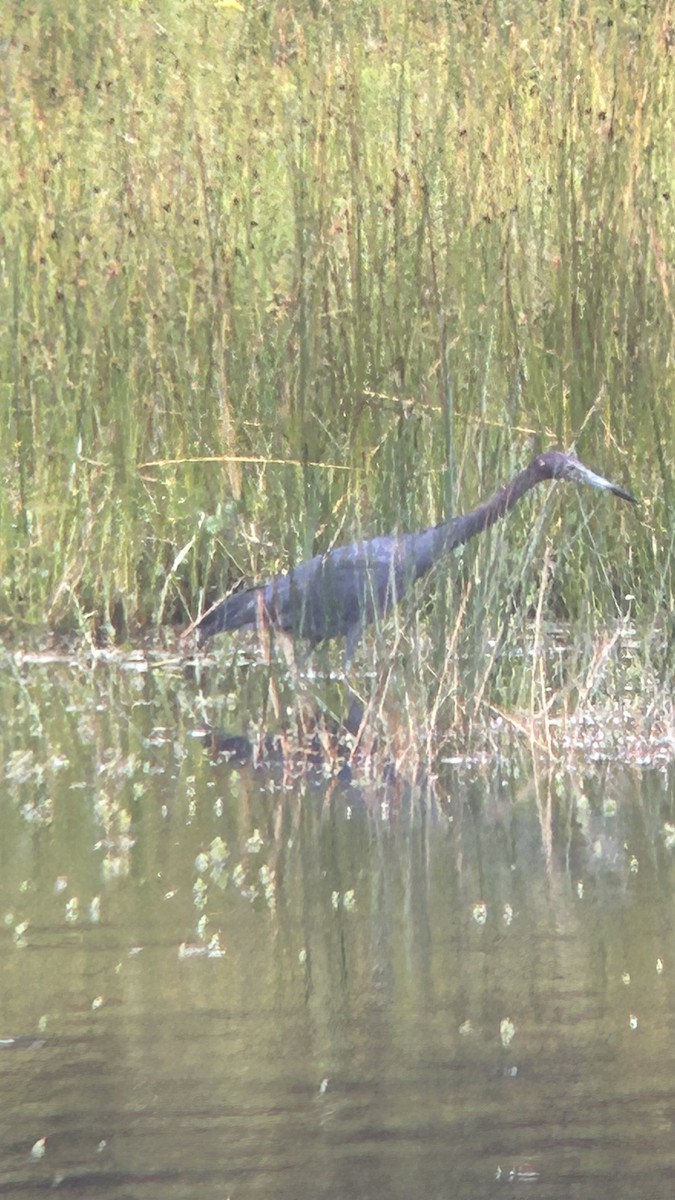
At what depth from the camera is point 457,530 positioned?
5.37 meters

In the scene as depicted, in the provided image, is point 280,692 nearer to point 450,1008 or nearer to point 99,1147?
point 450,1008

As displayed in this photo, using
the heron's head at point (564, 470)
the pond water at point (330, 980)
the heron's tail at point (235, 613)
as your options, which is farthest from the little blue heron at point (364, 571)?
the pond water at point (330, 980)

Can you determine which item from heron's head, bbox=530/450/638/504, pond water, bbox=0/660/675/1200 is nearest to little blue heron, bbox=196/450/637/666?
heron's head, bbox=530/450/638/504

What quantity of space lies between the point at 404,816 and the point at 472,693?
22.3 inches

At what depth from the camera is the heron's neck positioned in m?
5.33

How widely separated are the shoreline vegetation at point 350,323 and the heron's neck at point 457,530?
2.3 inches

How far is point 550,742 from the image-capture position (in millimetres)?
4984

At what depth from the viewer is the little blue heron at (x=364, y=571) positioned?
5.32 meters

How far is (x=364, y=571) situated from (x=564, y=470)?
59 centimetres

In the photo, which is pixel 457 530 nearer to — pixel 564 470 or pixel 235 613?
pixel 564 470

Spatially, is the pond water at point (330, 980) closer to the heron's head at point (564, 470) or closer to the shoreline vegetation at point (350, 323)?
the shoreline vegetation at point (350, 323)

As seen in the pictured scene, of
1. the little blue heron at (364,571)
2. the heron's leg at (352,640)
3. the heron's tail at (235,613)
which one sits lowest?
the heron's tail at (235,613)

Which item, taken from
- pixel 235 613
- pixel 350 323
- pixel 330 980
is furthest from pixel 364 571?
pixel 330 980

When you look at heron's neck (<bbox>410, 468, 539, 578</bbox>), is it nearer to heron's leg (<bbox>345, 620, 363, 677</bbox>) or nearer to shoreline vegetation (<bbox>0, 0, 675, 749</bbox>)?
shoreline vegetation (<bbox>0, 0, 675, 749</bbox>)
